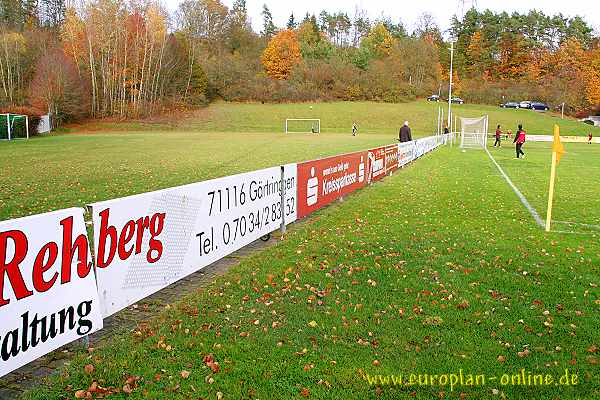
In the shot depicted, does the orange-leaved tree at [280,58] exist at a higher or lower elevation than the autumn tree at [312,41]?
lower

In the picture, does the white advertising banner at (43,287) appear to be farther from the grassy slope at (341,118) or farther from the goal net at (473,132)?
the grassy slope at (341,118)

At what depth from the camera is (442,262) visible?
739 cm

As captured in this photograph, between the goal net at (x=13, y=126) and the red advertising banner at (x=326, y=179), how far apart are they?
126ft

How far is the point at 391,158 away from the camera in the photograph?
20328 mm

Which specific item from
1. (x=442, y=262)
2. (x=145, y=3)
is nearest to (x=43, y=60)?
(x=145, y=3)

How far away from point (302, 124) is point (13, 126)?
39.2m

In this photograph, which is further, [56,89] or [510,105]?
[510,105]

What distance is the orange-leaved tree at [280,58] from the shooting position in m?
102

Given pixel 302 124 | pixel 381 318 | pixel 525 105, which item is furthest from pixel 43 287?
pixel 525 105

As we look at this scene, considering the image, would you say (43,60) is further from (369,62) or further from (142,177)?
(369,62)

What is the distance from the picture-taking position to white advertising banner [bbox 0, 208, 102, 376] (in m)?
3.75

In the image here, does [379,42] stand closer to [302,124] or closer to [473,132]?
[302,124]

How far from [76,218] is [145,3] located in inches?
2830

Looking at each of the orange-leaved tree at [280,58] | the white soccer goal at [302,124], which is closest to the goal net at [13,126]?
the white soccer goal at [302,124]
